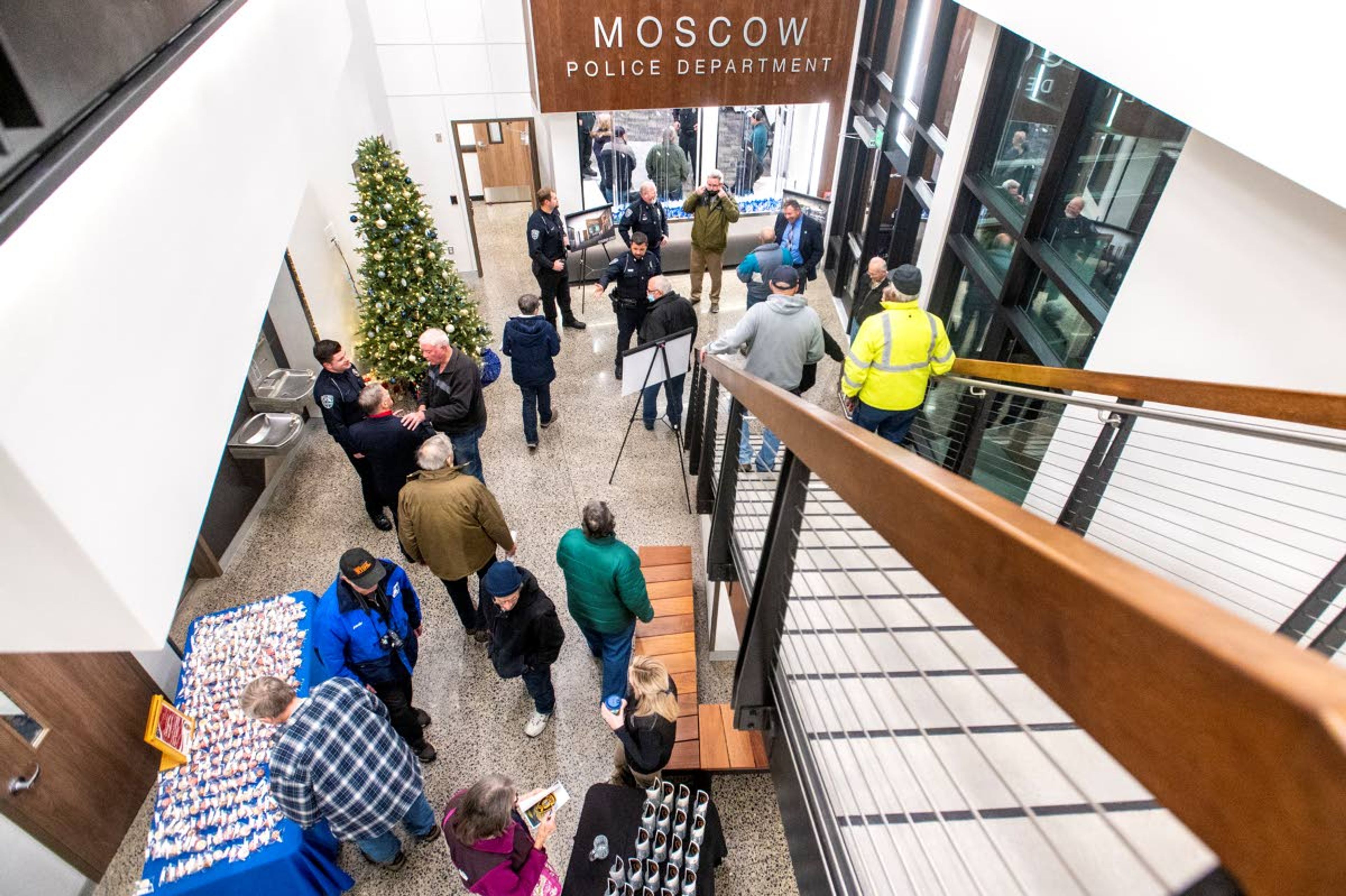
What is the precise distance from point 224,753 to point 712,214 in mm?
7157

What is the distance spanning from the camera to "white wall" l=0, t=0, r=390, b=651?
128cm

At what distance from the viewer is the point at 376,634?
3607mm

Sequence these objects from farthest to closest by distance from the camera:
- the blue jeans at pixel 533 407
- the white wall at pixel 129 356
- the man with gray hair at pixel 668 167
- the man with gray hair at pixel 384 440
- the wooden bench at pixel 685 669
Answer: the man with gray hair at pixel 668 167, the blue jeans at pixel 533 407, the man with gray hair at pixel 384 440, the wooden bench at pixel 685 669, the white wall at pixel 129 356

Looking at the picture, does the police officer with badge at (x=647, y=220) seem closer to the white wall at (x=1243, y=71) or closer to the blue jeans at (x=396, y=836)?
the white wall at (x=1243, y=71)

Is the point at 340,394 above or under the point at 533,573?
above

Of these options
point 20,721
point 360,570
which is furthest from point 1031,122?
point 20,721

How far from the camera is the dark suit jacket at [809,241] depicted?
7.87m

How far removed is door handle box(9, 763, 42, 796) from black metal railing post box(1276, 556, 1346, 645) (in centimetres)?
498

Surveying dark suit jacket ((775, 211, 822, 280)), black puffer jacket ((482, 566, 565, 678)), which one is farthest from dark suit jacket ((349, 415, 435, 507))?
dark suit jacket ((775, 211, 822, 280))

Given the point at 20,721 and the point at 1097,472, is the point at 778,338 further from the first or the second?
the point at 20,721

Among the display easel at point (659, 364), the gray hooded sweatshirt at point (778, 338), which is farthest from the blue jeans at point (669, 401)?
the gray hooded sweatshirt at point (778, 338)

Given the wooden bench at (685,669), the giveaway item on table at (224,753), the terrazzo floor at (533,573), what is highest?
the giveaway item on table at (224,753)

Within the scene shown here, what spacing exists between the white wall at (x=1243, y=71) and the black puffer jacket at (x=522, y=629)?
353cm

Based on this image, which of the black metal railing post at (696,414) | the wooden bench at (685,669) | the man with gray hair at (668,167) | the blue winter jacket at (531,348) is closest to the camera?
the wooden bench at (685,669)
